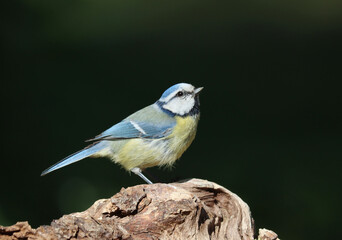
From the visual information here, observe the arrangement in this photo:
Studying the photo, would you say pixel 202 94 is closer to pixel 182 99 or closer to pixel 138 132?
pixel 182 99

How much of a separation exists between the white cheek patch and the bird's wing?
9 cm

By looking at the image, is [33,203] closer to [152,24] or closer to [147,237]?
[147,237]

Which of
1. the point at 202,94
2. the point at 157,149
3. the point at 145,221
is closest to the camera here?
the point at 145,221

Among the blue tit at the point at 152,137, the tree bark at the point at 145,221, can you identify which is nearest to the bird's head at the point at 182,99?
the blue tit at the point at 152,137

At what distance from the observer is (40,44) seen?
7.63m

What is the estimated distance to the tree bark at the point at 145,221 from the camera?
2605mm

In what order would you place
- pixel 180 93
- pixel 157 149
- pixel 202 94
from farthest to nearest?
pixel 202 94, pixel 180 93, pixel 157 149

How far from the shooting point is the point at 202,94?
7477 mm

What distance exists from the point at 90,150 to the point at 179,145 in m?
0.65

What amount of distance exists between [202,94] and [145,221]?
4.69 meters

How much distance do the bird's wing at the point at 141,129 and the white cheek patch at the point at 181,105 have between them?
91 millimetres

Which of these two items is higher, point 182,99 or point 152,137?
point 182,99

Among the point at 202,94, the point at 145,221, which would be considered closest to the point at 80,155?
the point at 145,221

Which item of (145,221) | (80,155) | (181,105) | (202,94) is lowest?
(145,221)
